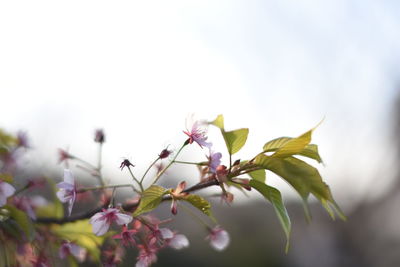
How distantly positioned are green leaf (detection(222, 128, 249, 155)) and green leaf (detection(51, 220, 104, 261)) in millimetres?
356

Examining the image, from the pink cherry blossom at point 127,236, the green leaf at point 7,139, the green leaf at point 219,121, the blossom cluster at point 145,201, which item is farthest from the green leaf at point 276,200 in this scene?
the green leaf at point 7,139

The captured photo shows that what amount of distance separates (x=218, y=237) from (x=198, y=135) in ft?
0.90

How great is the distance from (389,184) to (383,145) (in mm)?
786

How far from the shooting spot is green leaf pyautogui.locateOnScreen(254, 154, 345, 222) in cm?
64

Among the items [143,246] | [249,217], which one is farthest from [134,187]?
[249,217]

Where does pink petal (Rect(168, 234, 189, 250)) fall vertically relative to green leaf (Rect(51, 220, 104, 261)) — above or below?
above

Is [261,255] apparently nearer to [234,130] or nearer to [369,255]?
[369,255]

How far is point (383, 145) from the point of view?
329 inches

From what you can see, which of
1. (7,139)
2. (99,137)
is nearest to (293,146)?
(99,137)

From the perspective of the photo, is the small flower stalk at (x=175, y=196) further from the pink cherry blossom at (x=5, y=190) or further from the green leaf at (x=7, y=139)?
the green leaf at (x=7, y=139)

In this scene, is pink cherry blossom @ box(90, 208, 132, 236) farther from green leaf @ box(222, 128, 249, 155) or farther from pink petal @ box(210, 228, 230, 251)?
pink petal @ box(210, 228, 230, 251)

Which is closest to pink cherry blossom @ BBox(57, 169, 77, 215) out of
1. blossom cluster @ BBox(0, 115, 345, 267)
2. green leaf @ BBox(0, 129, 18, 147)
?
blossom cluster @ BBox(0, 115, 345, 267)

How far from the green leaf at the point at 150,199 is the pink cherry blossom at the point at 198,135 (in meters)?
0.12

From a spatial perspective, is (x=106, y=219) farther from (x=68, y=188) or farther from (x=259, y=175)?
(x=259, y=175)
